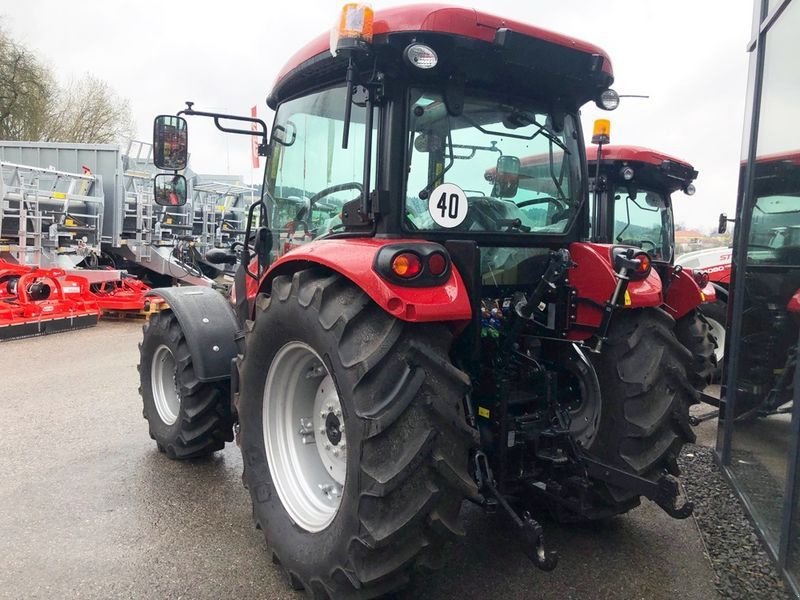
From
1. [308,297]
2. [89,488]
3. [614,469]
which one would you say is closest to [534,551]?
[614,469]

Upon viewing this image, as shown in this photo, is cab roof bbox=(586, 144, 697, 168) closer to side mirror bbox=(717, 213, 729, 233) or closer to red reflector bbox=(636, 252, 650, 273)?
side mirror bbox=(717, 213, 729, 233)

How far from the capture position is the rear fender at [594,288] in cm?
274

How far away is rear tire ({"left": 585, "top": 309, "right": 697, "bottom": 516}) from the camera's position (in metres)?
2.70

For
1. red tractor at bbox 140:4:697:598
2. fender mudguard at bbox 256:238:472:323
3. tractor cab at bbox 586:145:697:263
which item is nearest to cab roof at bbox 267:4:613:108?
red tractor at bbox 140:4:697:598

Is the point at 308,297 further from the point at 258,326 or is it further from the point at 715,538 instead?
the point at 715,538

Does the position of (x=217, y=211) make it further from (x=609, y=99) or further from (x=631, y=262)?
(x=631, y=262)

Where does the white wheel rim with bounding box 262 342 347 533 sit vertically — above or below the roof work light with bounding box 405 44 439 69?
below

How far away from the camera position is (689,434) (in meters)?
2.81

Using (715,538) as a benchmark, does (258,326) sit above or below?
above

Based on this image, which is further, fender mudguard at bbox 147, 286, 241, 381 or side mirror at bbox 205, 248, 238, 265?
side mirror at bbox 205, 248, 238, 265

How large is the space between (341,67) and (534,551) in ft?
7.12

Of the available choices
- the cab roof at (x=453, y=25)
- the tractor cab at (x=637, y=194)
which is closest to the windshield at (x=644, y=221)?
the tractor cab at (x=637, y=194)

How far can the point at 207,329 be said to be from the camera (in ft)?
12.0

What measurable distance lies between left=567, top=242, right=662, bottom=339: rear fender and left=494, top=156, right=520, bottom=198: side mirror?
1.44 feet
